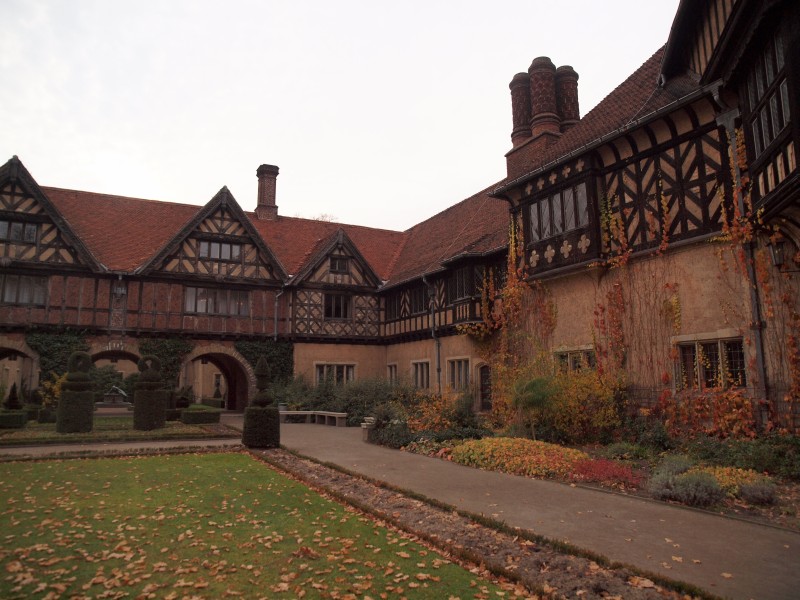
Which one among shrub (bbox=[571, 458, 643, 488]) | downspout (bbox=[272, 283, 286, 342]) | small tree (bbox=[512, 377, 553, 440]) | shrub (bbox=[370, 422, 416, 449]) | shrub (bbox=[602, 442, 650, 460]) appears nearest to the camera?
shrub (bbox=[571, 458, 643, 488])

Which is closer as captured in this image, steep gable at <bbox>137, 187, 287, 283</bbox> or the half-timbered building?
the half-timbered building

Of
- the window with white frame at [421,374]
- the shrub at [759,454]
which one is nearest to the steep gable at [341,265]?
the window with white frame at [421,374]

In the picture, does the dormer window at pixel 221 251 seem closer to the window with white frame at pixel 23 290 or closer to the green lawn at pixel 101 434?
the window with white frame at pixel 23 290

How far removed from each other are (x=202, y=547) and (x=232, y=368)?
27.4 m

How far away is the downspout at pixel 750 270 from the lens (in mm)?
11406

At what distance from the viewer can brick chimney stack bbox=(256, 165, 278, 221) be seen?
32344mm

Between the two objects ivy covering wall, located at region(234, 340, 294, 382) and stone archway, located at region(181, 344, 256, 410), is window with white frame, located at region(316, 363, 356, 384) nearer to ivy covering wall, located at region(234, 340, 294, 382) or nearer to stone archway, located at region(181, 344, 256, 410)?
ivy covering wall, located at region(234, 340, 294, 382)

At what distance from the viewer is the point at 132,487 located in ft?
30.3

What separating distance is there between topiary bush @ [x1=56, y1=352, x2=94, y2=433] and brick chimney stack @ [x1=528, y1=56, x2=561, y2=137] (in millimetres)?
17093

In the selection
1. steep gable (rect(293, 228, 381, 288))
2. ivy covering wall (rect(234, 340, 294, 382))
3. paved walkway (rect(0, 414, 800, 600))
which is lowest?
paved walkway (rect(0, 414, 800, 600))

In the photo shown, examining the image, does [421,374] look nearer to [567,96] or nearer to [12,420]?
[567,96]

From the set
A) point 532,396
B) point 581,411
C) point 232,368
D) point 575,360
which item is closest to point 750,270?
point 581,411

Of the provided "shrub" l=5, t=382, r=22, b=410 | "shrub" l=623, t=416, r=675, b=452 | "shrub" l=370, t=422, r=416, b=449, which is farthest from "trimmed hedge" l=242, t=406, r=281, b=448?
"shrub" l=5, t=382, r=22, b=410

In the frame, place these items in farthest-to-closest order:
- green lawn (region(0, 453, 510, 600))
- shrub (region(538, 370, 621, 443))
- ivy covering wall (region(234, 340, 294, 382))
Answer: ivy covering wall (region(234, 340, 294, 382)), shrub (region(538, 370, 621, 443)), green lawn (region(0, 453, 510, 600))
